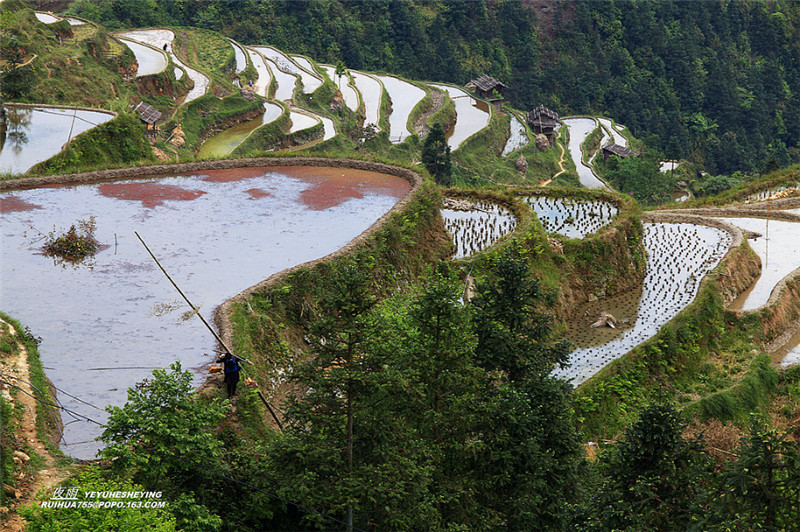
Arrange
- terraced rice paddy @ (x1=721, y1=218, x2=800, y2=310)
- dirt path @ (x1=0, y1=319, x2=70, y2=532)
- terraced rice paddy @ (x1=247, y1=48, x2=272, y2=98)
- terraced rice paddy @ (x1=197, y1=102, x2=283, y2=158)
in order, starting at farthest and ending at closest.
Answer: terraced rice paddy @ (x1=247, y1=48, x2=272, y2=98) < terraced rice paddy @ (x1=197, y1=102, x2=283, y2=158) < terraced rice paddy @ (x1=721, y1=218, x2=800, y2=310) < dirt path @ (x1=0, y1=319, x2=70, y2=532)

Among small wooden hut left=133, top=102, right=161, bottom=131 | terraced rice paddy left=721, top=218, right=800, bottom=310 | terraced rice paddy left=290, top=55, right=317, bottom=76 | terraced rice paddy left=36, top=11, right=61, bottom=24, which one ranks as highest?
terraced rice paddy left=36, top=11, right=61, bottom=24

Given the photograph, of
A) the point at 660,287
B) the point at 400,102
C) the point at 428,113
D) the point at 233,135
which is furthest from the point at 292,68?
the point at 660,287

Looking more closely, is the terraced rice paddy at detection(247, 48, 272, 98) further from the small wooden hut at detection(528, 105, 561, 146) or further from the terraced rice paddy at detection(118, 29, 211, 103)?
the small wooden hut at detection(528, 105, 561, 146)

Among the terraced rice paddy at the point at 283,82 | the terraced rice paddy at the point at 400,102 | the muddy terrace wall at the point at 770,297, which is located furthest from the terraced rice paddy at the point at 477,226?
the terraced rice paddy at the point at 283,82

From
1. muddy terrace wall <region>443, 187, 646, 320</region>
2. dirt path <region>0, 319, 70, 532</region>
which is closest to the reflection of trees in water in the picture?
dirt path <region>0, 319, 70, 532</region>

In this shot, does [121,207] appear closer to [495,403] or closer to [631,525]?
[495,403]

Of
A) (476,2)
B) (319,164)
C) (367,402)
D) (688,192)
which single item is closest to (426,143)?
(319,164)

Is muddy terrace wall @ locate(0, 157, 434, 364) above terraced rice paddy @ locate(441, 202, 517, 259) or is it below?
above

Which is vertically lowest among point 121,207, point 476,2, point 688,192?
point 688,192
